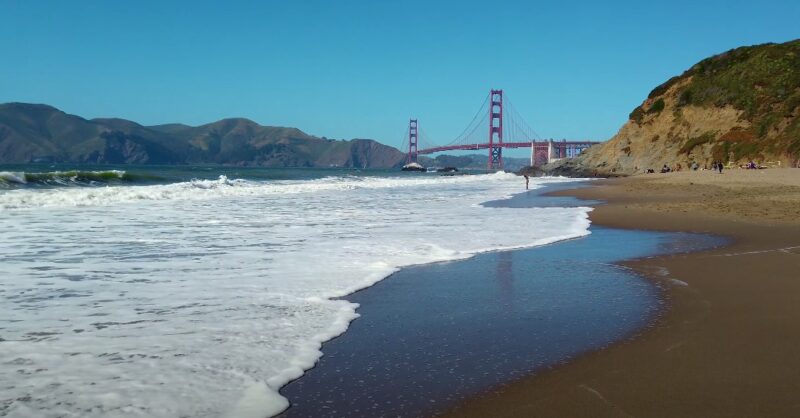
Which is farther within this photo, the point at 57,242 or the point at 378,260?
the point at 57,242

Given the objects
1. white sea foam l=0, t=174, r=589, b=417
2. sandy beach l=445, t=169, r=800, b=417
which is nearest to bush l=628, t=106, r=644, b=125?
Result: white sea foam l=0, t=174, r=589, b=417

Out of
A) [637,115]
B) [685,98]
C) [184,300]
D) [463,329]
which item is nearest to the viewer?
[463,329]

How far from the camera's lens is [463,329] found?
141 inches

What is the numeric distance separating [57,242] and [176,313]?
14.1ft

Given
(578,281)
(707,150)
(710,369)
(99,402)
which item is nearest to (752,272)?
(578,281)

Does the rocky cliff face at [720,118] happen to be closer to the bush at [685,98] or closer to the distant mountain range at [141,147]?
the bush at [685,98]

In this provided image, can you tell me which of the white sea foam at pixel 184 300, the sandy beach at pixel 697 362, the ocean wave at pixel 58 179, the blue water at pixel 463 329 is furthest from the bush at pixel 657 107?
the blue water at pixel 463 329

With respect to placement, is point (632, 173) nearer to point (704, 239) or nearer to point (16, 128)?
point (704, 239)

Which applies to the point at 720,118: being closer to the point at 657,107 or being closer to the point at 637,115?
the point at 657,107

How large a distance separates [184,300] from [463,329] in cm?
205

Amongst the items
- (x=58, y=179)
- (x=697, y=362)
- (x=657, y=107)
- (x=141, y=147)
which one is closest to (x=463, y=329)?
(x=697, y=362)

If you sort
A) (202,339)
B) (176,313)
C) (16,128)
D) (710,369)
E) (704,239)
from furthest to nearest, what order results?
(16,128) → (704,239) → (176,313) → (202,339) → (710,369)

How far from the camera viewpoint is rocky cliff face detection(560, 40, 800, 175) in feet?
115

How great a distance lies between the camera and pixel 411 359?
→ 3.01 metres
